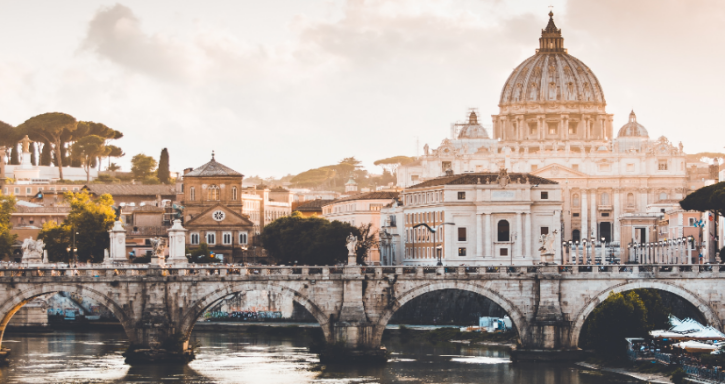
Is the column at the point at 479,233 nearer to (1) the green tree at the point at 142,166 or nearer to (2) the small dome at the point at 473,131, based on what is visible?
(2) the small dome at the point at 473,131

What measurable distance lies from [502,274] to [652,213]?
63115 mm

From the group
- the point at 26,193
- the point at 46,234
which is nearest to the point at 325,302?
the point at 46,234

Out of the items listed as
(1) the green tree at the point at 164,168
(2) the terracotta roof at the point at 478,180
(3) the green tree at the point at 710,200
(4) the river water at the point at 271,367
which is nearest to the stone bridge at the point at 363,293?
(4) the river water at the point at 271,367

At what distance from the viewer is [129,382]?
5709 cm

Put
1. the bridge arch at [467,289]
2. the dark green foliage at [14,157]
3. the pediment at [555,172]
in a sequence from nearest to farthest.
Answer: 1. the bridge arch at [467,289]
2. the pediment at [555,172]
3. the dark green foliage at [14,157]

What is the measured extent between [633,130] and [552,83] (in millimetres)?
12080

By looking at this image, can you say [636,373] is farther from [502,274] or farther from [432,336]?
[432,336]

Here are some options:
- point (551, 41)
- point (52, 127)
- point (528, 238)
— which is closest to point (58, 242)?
point (528, 238)

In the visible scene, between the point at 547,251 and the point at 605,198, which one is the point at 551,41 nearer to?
the point at 605,198

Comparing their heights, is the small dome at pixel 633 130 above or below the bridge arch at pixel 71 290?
above

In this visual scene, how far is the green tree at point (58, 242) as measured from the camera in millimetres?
99312

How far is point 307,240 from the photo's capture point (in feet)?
342

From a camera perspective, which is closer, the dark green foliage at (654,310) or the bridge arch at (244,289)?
the bridge arch at (244,289)

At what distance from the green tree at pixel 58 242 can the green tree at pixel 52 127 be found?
51.7m
